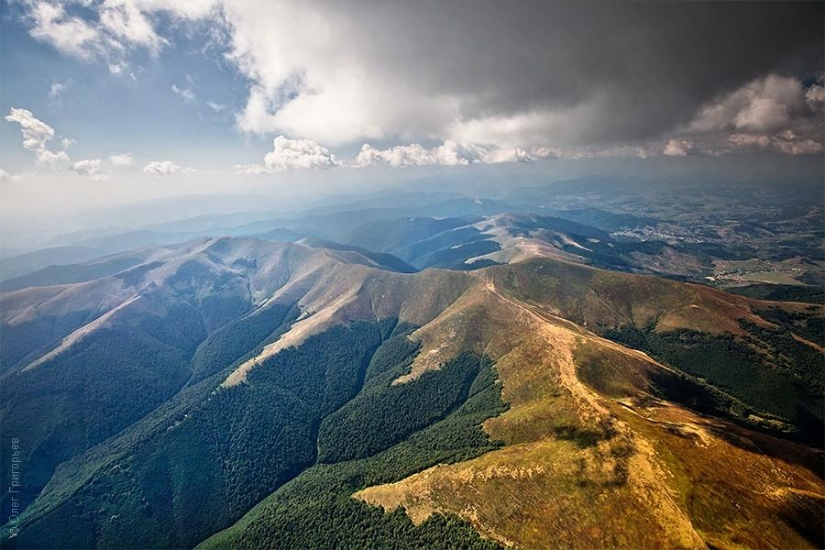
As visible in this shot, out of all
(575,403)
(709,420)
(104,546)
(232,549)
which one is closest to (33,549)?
(104,546)

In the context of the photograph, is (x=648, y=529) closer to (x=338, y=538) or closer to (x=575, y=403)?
(x=575, y=403)

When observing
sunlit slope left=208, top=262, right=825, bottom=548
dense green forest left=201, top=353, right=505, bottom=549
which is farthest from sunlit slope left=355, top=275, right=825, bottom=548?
dense green forest left=201, top=353, right=505, bottom=549

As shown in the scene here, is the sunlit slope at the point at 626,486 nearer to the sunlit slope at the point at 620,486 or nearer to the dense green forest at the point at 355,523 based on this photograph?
the sunlit slope at the point at 620,486

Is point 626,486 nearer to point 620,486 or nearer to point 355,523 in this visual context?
point 620,486

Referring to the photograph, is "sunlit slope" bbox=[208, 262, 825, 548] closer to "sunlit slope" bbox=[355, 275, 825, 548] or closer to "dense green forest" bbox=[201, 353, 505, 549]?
"sunlit slope" bbox=[355, 275, 825, 548]

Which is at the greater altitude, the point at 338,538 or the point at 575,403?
the point at 575,403

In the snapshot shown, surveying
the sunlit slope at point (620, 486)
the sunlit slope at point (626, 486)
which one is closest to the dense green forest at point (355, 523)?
the sunlit slope at point (620, 486)

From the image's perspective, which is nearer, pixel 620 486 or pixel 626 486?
pixel 626 486

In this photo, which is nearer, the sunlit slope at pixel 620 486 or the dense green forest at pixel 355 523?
the sunlit slope at pixel 620 486

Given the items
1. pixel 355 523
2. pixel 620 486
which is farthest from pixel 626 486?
pixel 355 523

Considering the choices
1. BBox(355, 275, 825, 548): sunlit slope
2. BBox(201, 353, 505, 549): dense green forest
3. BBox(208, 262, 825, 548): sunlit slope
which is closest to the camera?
BBox(355, 275, 825, 548): sunlit slope

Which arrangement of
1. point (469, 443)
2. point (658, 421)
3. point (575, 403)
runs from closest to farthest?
point (658, 421), point (575, 403), point (469, 443)
